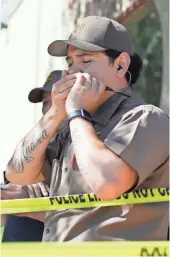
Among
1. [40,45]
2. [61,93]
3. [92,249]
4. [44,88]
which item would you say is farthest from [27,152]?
[40,45]

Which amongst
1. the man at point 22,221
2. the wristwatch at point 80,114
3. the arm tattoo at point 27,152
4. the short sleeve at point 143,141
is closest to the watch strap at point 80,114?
the wristwatch at point 80,114

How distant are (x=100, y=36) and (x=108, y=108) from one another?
33cm

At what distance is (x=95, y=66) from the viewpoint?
2369 mm

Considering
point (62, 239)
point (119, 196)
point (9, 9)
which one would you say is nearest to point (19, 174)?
point (62, 239)

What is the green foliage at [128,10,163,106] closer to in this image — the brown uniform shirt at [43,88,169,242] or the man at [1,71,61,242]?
the man at [1,71,61,242]

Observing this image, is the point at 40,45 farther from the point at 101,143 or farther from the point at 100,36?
the point at 101,143

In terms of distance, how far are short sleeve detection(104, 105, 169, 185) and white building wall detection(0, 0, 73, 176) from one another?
471 cm

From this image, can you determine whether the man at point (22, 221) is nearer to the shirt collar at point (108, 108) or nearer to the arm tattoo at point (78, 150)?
the shirt collar at point (108, 108)

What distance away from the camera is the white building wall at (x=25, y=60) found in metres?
6.99

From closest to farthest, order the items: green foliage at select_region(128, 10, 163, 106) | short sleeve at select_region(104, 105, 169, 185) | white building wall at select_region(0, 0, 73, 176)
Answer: short sleeve at select_region(104, 105, 169, 185)
green foliage at select_region(128, 10, 163, 106)
white building wall at select_region(0, 0, 73, 176)

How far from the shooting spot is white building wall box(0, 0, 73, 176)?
22.9 ft

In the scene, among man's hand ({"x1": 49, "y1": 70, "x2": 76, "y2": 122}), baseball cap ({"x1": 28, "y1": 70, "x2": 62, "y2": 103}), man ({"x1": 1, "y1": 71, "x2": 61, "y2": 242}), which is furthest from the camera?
baseball cap ({"x1": 28, "y1": 70, "x2": 62, "y2": 103})

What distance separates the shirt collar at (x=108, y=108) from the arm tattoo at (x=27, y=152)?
26 centimetres

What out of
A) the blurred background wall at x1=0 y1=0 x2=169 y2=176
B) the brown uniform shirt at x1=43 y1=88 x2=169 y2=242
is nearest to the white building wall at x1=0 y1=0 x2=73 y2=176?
the blurred background wall at x1=0 y1=0 x2=169 y2=176
